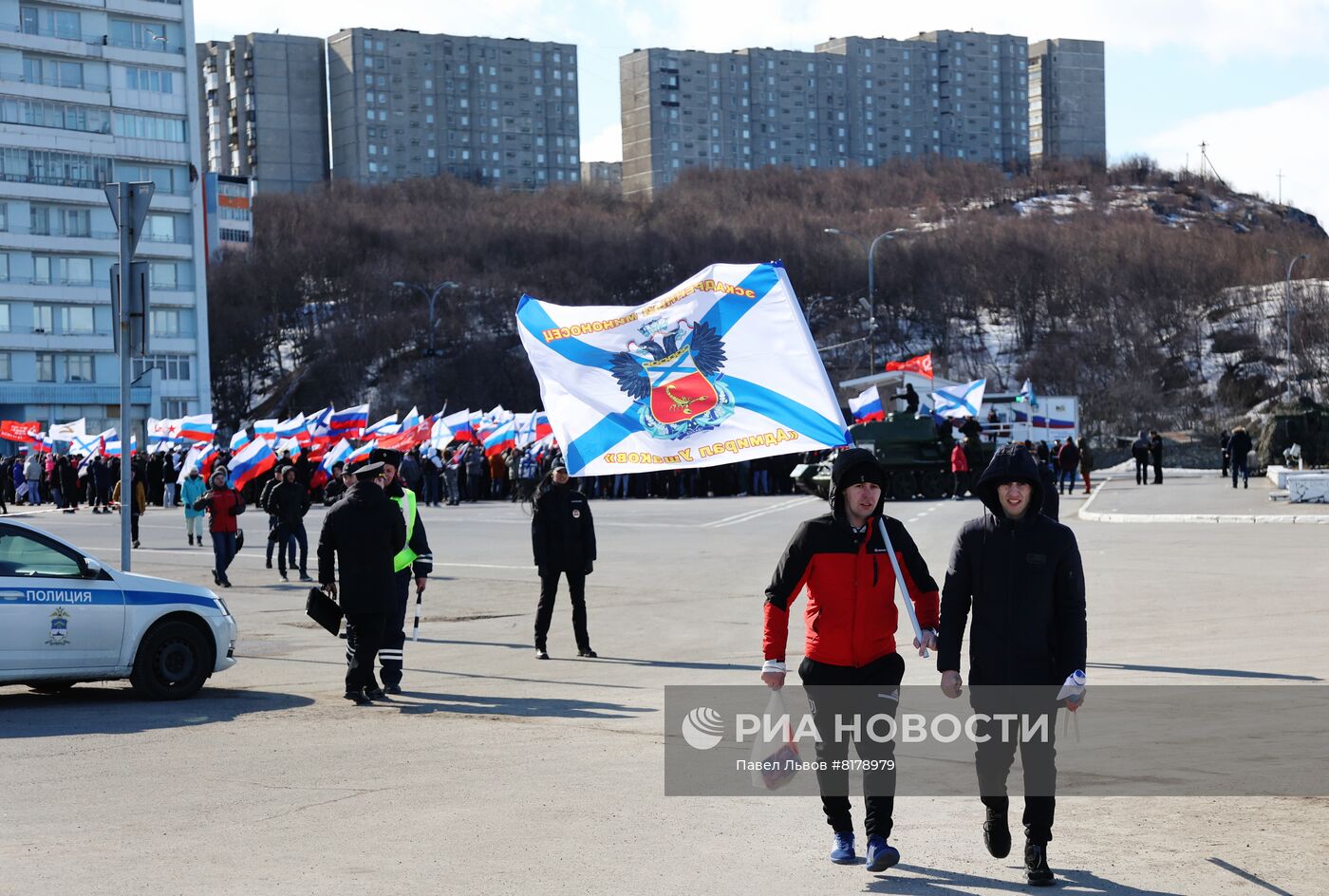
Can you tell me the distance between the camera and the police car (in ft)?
36.4

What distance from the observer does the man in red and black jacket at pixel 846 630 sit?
624 centimetres

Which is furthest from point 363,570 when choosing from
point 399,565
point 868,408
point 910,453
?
point 910,453

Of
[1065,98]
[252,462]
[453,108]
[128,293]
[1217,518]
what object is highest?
[1065,98]

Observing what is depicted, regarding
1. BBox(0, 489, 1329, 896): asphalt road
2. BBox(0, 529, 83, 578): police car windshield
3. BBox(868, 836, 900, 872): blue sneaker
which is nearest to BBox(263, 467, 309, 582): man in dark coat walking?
BBox(0, 489, 1329, 896): asphalt road

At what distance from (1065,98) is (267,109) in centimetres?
9260

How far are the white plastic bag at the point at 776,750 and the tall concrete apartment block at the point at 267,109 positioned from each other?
155m

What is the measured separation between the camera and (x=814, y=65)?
178 metres

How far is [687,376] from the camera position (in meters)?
10.7

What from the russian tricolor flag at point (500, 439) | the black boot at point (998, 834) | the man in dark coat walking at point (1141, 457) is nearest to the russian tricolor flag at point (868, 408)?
the man in dark coat walking at point (1141, 457)

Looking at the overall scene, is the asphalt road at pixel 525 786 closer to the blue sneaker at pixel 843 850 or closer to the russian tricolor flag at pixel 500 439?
the blue sneaker at pixel 843 850

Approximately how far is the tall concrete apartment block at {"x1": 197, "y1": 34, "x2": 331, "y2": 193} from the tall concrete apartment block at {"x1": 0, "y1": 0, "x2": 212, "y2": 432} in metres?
64.7

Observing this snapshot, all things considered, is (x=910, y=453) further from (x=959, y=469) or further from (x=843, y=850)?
(x=843, y=850)

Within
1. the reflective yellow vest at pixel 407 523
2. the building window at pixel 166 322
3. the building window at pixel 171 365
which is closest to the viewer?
the reflective yellow vest at pixel 407 523

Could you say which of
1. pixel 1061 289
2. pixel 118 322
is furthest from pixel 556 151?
pixel 118 322
